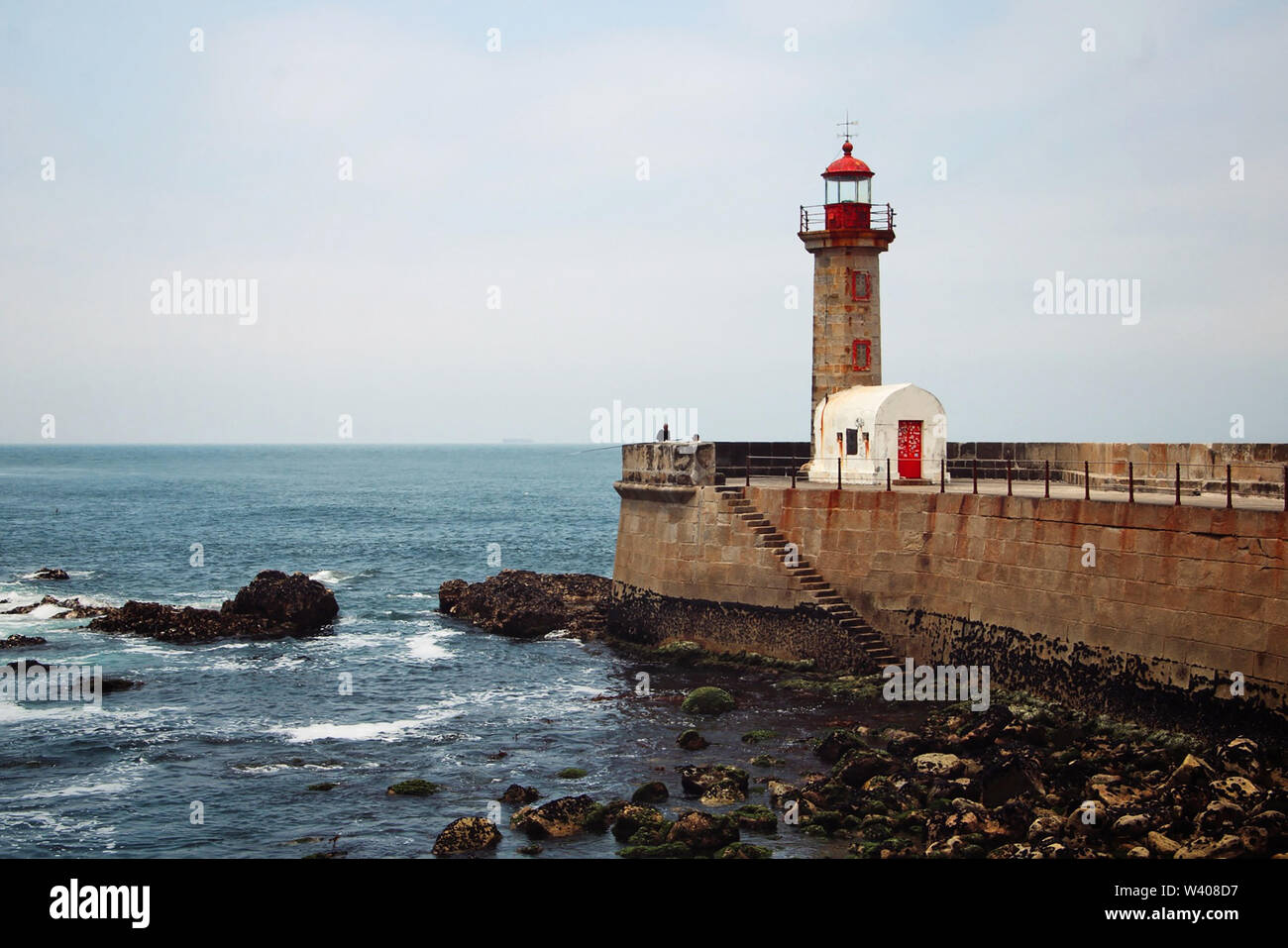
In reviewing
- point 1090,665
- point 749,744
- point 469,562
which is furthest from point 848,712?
point 469,562

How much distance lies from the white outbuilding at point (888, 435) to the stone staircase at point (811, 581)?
353cm

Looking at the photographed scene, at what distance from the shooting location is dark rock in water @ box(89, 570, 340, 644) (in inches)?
1318

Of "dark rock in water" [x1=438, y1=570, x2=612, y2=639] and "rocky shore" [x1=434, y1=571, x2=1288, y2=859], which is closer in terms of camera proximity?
"rocky shore" [x1=434, y1=571, x2=1288, y2=859]

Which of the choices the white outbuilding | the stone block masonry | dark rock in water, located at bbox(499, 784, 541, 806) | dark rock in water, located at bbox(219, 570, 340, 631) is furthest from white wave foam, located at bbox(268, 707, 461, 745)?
the white outbuilding

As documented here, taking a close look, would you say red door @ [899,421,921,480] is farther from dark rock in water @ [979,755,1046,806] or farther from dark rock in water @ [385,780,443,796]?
dark rock in water @ [385,780,443,796]

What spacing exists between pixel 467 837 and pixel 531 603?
18059 mm

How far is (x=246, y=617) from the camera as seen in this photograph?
113 feet

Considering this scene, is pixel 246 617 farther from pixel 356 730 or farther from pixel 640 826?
pixel 640 826

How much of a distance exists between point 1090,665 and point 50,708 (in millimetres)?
20318

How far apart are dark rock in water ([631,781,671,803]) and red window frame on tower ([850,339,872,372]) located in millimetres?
17275

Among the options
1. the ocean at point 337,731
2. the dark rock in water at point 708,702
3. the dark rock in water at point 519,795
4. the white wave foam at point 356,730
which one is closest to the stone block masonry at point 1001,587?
the ocean at point 337,731

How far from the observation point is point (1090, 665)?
20828 mm
